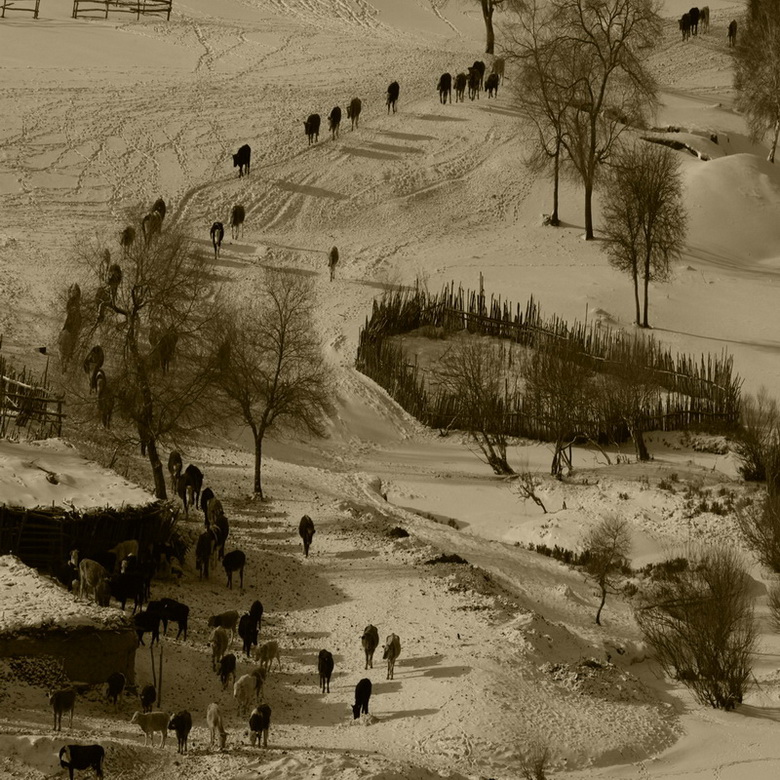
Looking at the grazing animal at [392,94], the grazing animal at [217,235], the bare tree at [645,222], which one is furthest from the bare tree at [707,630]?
the grazing animal at [392,94]

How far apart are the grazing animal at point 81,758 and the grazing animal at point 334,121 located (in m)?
35.2

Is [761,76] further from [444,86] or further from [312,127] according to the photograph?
[312,127]

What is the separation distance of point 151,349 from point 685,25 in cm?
3684

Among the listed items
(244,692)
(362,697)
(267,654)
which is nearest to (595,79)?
(267,654)

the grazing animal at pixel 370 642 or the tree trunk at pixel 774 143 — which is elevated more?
the tree trunk at pixel 774 143

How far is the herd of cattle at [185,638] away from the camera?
738 inches

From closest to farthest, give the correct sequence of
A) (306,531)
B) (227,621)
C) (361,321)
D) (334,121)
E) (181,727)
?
(181,727), (227,621), (306,531), (361,321), (334,121)

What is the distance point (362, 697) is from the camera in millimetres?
21094

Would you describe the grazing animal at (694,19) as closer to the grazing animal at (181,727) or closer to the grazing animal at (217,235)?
the grazing animal at (217,235)

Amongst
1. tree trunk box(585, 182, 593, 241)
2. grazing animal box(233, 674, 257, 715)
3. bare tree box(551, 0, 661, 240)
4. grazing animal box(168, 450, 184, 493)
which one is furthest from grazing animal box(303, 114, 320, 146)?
grazing animal box(233, 674, 257, 715)

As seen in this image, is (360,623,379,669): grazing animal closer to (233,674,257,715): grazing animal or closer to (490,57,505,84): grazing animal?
(233,674,257,715): grazing animal

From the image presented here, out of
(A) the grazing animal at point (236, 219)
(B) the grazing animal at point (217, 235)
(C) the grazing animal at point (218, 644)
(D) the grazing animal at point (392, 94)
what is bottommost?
(C) the grazing animal at point (218, 644)

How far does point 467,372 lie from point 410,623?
13.1 m

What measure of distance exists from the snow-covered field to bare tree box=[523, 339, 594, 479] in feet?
2.45
